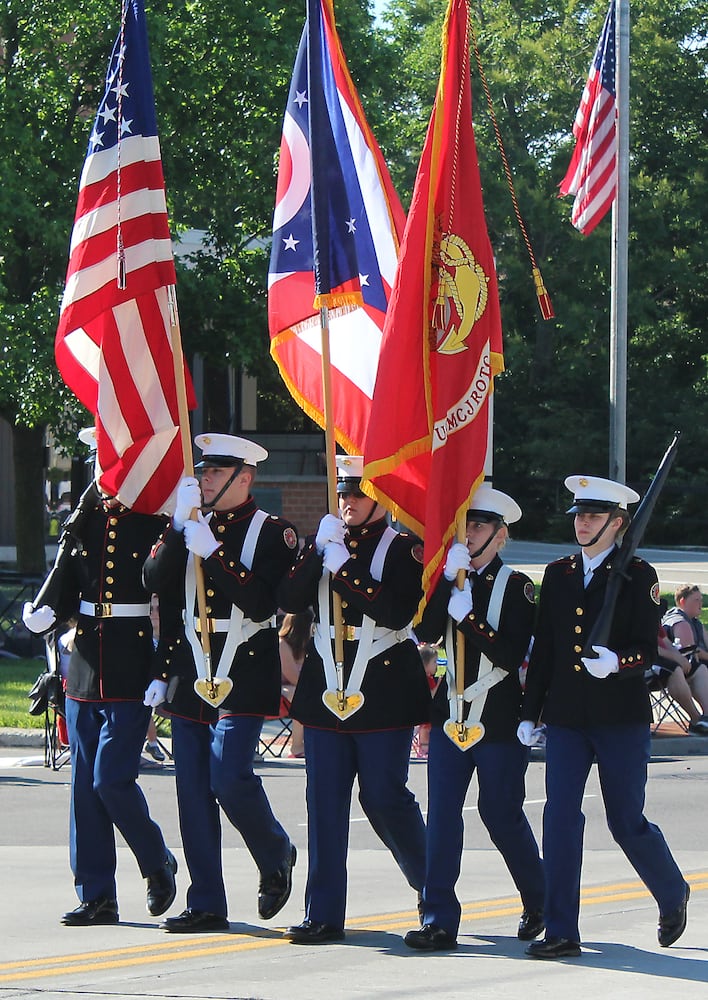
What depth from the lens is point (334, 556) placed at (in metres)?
7.23

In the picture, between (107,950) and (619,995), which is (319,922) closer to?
(107,950)

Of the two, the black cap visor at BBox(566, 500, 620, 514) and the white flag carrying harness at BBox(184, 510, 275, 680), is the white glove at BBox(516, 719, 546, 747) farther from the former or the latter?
the white flag carrying harness at BBox(184, 510, 275, 680)

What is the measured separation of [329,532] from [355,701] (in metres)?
0.70

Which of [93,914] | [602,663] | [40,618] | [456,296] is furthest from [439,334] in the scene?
[93,914]

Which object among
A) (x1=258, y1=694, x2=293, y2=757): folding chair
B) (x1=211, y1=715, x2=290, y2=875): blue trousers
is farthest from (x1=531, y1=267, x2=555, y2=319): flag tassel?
(x1=258, y1=694, x2=293, y2=757): folding chair

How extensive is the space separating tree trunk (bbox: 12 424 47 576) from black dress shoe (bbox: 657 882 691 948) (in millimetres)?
18659

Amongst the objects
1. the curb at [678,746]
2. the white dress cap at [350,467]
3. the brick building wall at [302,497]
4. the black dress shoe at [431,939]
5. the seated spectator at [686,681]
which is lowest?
the curb at [678,746]

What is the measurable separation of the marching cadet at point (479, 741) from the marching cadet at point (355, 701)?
6.4 inches

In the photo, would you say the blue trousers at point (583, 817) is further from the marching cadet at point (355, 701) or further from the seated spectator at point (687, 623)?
the seated spectator at point (687, 623)

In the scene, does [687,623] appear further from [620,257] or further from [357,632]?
[357,632]

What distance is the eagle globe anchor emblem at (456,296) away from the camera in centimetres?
773

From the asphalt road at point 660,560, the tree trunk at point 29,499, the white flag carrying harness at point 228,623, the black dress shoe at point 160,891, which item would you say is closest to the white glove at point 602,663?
the white flag carrying harness at point 228,623

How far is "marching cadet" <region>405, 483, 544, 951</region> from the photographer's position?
23.3 feet

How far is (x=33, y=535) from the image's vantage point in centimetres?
2528
